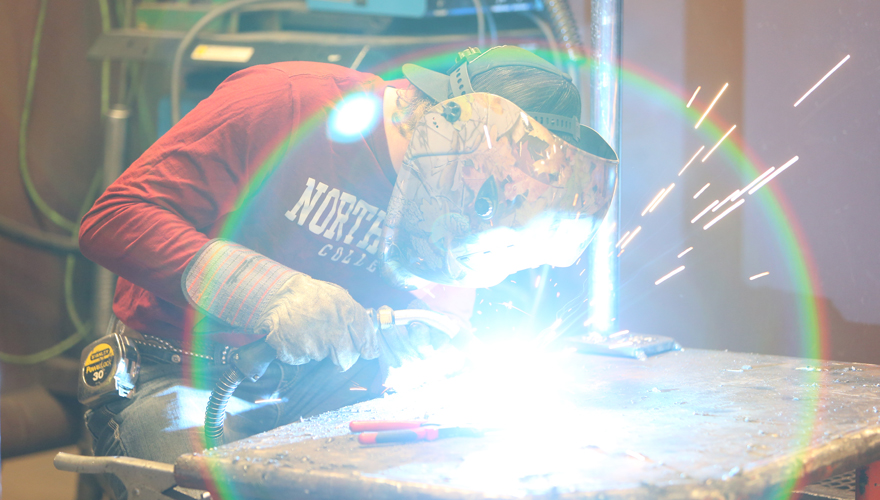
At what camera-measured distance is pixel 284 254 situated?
126 cm

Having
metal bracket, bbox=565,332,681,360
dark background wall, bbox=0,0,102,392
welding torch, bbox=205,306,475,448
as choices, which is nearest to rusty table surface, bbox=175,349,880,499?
welding torch, bbox=205,306,475,448

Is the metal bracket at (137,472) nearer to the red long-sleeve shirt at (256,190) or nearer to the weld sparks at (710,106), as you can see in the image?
the red long-sleeve shirt at (256,190)

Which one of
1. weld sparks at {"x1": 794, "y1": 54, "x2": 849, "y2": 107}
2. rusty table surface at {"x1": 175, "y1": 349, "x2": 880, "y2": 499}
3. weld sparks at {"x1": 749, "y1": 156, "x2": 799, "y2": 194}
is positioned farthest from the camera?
weld sparks at {"x1": 749, "y1": 156, "x2": 799, "y2": 194}

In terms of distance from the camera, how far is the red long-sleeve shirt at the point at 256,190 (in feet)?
3.59

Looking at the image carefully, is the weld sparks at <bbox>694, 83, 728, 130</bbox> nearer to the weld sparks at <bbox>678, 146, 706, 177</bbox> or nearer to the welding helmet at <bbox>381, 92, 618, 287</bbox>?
the weld sparks at <bbox>678, 146, 706, 177</bbox>

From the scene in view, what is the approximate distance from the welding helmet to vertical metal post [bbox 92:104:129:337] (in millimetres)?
1547

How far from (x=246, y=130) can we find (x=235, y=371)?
0.45 metres

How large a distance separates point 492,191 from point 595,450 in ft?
1.46

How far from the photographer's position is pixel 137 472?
3.02 feet

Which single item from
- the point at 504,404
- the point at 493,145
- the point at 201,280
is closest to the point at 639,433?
the point at 504,404

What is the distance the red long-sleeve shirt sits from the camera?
1094 mm

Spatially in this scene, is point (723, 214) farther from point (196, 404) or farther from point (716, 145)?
point (196, 404)

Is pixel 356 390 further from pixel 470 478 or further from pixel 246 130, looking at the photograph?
pixel 470 478

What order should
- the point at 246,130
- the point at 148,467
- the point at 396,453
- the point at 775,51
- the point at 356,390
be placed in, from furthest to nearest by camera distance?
the point at 775,51 < the point at 356,390 < the point at 246,130 < the point at 148,467 < the point at 396,453
